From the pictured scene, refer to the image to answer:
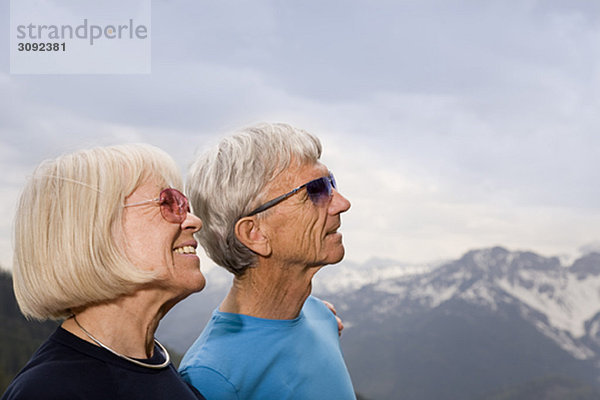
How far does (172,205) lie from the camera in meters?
2.94

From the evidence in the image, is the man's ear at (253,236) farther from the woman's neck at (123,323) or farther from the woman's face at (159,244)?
the woman's neck at (123,323)

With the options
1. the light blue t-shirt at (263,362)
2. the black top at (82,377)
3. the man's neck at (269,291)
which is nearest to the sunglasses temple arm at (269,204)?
the man's neck at (269,291)

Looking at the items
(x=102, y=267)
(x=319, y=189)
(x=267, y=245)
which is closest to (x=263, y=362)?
(x=267, y=245)

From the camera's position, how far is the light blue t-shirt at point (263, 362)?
3.46 m

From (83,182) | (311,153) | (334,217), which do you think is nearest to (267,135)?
(311,153)

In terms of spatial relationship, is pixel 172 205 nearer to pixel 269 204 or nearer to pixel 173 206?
pixel 173 206

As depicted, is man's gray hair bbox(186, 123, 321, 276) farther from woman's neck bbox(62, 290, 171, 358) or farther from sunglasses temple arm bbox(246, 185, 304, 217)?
woman's neck bbox(62, 290, 171, 358)

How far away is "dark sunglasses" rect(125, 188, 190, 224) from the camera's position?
2.89 metres

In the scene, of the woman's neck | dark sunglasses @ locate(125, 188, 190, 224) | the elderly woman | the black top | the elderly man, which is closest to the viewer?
the black top

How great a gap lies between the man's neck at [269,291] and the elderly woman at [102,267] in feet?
3.02

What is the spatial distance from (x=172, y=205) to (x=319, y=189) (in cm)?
123

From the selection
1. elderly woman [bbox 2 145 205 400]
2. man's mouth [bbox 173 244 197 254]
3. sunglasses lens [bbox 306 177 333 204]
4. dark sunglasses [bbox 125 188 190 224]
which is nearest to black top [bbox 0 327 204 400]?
elderly woman [bbox 2 145 205 400]

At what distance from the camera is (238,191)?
12.1ft

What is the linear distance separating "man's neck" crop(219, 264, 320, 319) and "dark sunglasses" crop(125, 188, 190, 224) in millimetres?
1006
